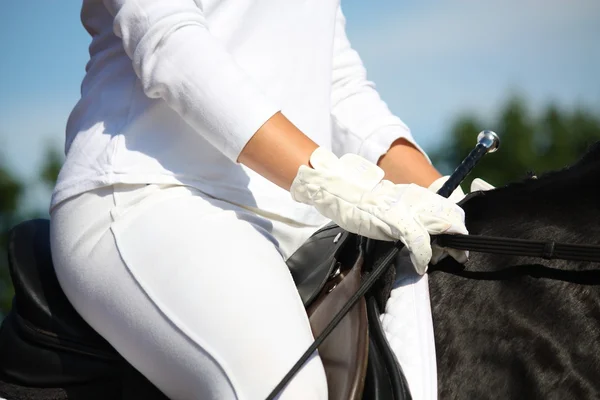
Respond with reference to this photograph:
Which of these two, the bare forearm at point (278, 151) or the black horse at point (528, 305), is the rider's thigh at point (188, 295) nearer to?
the bare forearm at point (278, 151)

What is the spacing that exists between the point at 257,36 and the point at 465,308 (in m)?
0.79

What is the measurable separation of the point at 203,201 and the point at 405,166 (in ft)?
2.42

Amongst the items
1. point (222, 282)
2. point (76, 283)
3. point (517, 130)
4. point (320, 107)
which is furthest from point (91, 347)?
point (517, 130)

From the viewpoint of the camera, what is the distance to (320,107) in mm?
1960

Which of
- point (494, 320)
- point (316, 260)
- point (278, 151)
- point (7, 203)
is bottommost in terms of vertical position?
point (7, 203)

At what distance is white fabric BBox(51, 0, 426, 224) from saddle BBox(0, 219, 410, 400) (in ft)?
0.65

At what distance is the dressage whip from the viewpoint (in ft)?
4.89

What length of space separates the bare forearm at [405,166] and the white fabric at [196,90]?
0.30 metres

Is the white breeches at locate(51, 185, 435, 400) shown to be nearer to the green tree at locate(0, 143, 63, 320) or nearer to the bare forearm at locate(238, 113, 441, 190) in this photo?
the bare forearm at locate(238, 113, 441, 190)

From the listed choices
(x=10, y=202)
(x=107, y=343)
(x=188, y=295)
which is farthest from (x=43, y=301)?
(x=10, y=202)

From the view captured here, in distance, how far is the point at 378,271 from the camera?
63.3 inches

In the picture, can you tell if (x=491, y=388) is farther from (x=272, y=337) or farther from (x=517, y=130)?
(x=517, y=130)

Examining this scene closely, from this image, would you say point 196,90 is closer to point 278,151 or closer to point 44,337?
point 278,151

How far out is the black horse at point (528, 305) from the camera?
1.53 meters
